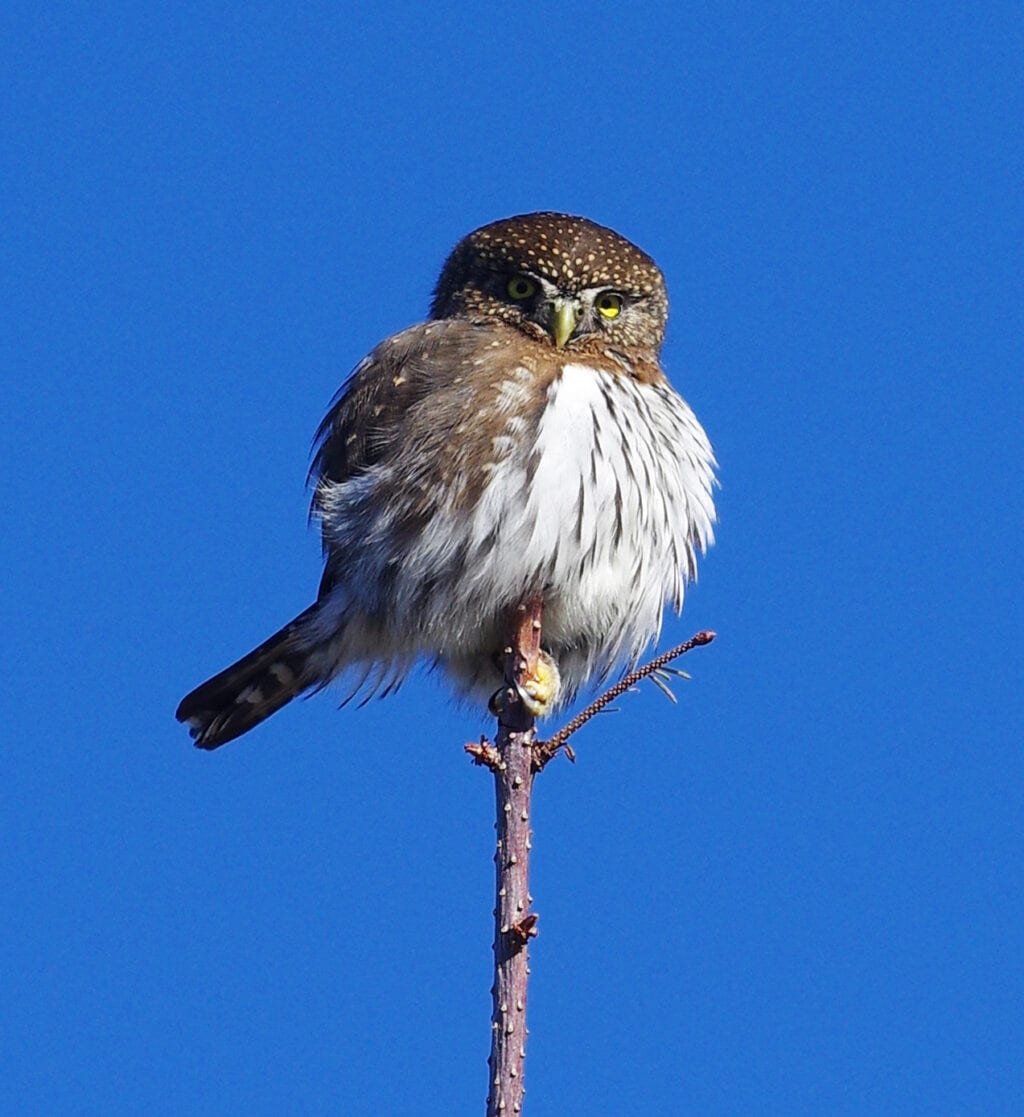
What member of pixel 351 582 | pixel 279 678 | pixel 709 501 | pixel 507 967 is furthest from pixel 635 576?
pixel 507 967

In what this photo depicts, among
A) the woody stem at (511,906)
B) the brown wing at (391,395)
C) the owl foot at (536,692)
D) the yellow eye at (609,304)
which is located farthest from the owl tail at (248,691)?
the woody stem at (511,906)

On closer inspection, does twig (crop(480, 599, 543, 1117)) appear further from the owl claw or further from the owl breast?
the owl breast

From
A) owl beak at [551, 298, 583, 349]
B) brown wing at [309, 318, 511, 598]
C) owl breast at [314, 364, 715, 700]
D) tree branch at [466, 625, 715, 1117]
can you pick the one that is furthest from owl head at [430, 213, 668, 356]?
tree branch at [466, 625, 715, 1117]

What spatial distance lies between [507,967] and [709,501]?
7.88 ft

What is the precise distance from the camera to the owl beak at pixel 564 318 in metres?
5.74

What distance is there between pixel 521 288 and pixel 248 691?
1725mm

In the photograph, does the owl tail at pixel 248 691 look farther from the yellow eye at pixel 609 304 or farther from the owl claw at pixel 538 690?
the owl claw at pixel 538 690

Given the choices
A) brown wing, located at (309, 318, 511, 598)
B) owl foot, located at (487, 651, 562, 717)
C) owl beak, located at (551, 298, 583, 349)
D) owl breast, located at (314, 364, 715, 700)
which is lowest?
owl foot, located at (487, 651, 562, 717)

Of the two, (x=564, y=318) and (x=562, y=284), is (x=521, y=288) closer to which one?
(x=562, y=284)

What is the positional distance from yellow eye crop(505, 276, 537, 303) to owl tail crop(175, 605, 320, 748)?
1.34m

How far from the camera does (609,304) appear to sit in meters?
6.01

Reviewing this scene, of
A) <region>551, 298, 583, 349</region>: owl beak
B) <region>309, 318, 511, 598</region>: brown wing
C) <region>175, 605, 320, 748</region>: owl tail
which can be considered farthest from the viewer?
<region>175, 605, 320, 748</region>: owl tail

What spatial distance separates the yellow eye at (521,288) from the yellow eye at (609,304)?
0.24 meters

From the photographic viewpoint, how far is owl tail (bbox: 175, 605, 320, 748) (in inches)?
238
